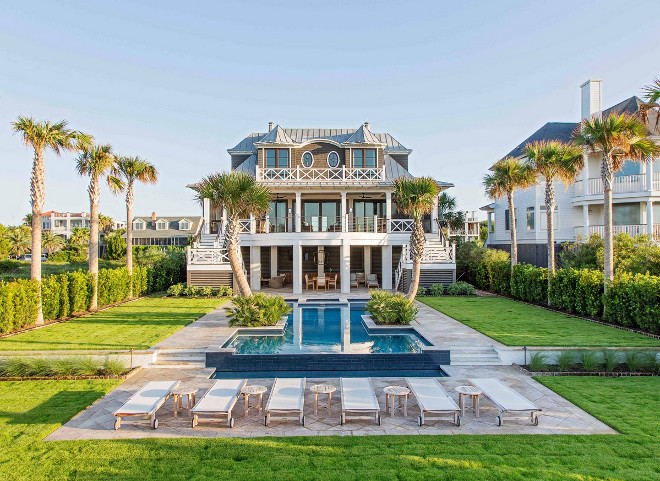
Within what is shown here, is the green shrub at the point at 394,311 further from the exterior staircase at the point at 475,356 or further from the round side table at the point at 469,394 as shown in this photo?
the round side table at the point at 469,394

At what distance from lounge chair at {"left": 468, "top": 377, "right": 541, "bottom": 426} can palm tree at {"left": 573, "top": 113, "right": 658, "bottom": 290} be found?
8972 mm

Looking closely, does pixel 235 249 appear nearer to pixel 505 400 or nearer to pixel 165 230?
pixel 505 400

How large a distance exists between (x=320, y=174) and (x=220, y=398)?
743 inches

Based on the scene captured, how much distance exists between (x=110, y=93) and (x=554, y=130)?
26.4 m

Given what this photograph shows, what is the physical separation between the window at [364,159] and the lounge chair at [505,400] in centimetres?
1947

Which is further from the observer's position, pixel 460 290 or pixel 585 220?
pixel 585 220

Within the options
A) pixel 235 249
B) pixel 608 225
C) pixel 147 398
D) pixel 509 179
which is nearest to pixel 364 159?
pixel 509 179

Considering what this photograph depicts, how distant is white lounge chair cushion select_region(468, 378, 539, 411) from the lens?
6500mm

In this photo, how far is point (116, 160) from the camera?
61.4ft

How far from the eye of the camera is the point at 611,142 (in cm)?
1364

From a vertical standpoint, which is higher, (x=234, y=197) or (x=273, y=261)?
(x=234, y=197)

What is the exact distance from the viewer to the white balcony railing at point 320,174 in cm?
2456

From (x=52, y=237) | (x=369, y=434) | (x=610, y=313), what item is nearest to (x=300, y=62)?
(x=610, y=313)

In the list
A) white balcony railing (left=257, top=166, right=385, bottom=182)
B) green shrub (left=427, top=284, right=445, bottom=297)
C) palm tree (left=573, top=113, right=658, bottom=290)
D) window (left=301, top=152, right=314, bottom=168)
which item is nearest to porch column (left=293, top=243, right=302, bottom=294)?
white balcony railing (left=257, top=166, right=385, bottom=182)
